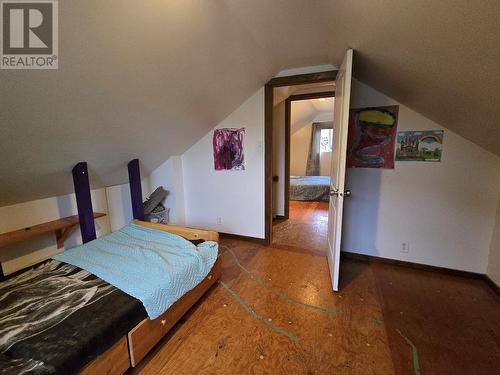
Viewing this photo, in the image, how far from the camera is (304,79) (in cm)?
245

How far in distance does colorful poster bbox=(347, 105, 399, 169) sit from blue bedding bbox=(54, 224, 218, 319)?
1.83m

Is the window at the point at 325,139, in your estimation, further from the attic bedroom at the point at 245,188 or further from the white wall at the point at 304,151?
the attic bedroom at the point at 245,188

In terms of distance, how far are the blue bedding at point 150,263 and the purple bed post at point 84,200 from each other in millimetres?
194

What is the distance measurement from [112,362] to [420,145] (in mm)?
2962

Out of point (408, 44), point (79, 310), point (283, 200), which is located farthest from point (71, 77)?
point (283, 200)

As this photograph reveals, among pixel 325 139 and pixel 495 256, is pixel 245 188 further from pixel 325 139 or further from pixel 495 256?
pixel 325 139

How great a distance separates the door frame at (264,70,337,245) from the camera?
2.40 meters

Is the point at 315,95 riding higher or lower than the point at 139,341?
higher

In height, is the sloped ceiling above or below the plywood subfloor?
above

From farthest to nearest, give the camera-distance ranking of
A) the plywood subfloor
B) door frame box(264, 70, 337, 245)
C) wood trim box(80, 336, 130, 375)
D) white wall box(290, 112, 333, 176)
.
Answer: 1. white wall box(290, 112, 333, 176)
2. the plywood subfloor
3. door frame box(264, 70, 337, 245)
4. wood trim box(80, 336, 130, 375)

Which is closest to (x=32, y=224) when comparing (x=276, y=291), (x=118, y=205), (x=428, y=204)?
(x=118, y=205)

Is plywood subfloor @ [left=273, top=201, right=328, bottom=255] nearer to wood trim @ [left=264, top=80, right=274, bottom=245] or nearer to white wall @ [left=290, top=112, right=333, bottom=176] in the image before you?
wood trim @ [left=264, top=80, right=274, bottom=245]

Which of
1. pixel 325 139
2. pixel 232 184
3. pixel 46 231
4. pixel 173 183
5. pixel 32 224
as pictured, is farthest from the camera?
pixel 325 139


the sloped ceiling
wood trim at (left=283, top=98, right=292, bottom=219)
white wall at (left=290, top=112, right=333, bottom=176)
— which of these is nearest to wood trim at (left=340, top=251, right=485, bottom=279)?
the sloped ceiling
